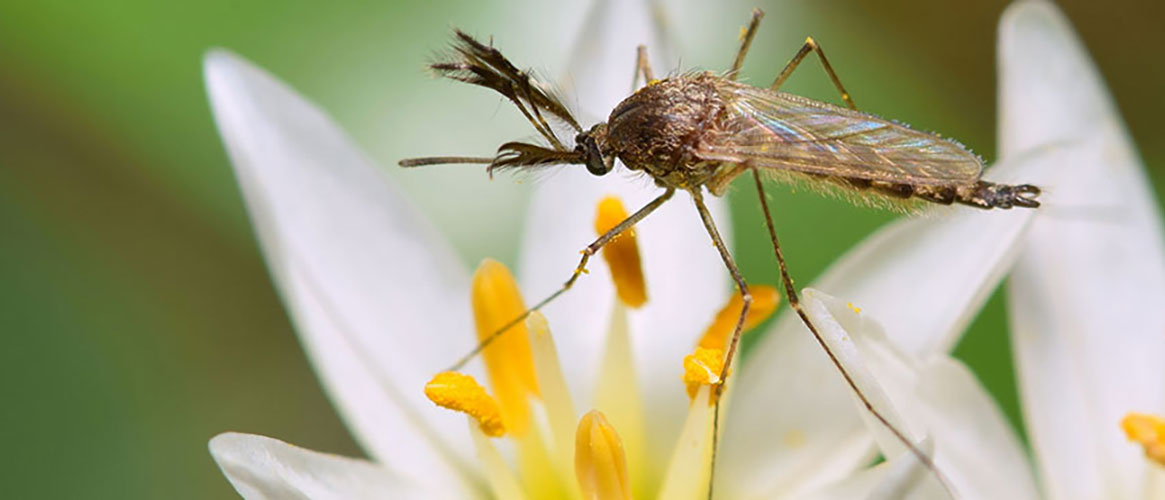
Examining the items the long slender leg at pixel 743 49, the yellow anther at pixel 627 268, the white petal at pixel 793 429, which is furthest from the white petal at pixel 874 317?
the long slender leg at pixel 743 49

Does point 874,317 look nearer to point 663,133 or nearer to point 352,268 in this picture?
point 663,133

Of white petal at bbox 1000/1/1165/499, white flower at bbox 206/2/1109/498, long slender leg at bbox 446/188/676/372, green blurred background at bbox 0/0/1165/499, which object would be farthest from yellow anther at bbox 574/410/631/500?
green blurred background at bbox 0/0/1165/499

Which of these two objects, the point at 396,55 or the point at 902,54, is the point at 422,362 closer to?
the point at 396,55

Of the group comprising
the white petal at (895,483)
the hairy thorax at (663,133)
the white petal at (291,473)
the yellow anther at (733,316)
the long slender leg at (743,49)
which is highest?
the long slender leg at (743,49)

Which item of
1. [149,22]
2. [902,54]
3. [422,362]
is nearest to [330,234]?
[422,362]

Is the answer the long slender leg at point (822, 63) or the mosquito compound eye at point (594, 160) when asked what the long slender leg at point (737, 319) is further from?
the long slender leg at point (822, 63)

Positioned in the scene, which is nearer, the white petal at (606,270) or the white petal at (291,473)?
the white petal at (291,473)

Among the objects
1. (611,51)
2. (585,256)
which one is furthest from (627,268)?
(611,51)
